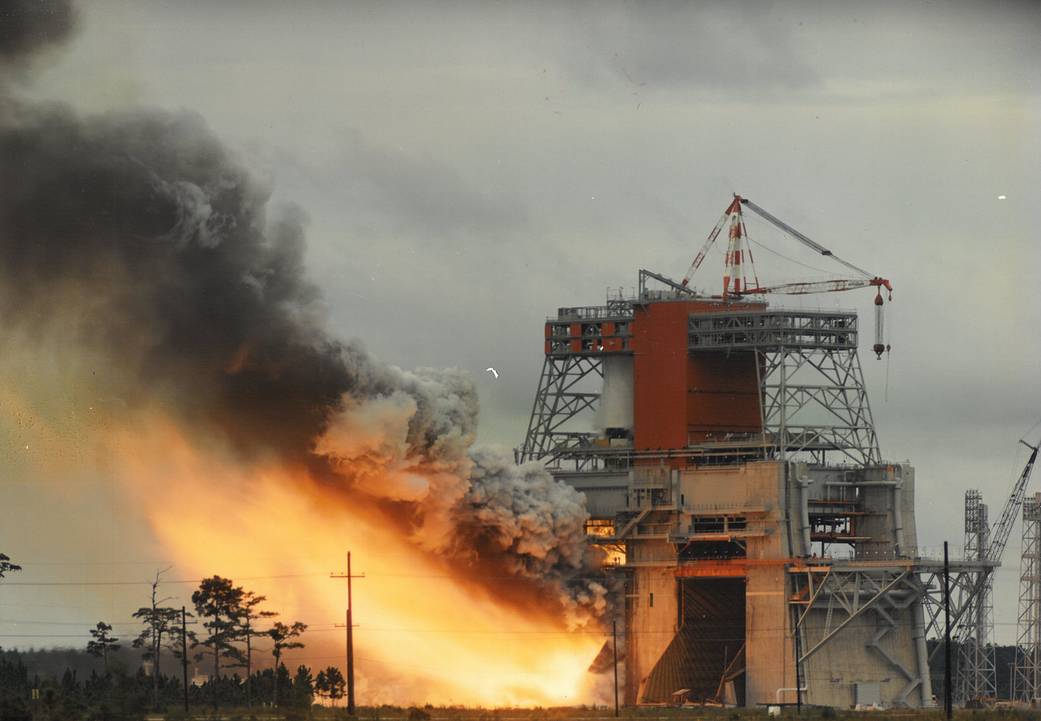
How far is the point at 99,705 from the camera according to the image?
422 ft

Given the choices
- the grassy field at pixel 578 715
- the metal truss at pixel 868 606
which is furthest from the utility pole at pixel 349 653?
the metal truss at pixel 868 606

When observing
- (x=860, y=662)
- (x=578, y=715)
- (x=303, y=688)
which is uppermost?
(x=860, y=662)

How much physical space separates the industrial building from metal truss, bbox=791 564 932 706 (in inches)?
5.6

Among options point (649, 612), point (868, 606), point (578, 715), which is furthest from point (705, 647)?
point (578, 715)

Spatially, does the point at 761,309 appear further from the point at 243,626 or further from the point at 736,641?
the point at 243,626

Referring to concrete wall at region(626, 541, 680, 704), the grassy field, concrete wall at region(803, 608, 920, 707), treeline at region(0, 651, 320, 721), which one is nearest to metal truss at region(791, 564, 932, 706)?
concrete wall at region(803, 608, 920, 707)

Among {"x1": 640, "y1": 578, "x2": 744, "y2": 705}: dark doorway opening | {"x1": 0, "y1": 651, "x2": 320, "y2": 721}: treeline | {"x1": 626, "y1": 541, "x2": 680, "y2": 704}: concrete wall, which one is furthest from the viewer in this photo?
{"x1": 626, "y1": 541, "x2": 680, "y2": 704}: concrete wall

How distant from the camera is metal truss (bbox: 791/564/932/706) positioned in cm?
16575

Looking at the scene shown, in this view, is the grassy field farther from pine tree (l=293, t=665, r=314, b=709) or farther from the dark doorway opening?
the dark doorway opening

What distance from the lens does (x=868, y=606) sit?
543 feet

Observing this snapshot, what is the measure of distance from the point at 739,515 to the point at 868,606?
1014 cm

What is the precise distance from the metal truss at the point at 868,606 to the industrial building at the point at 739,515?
142 millimetres

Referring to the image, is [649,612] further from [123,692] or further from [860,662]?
[123,692]

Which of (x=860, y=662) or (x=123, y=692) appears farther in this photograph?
(x=860, y=662)
